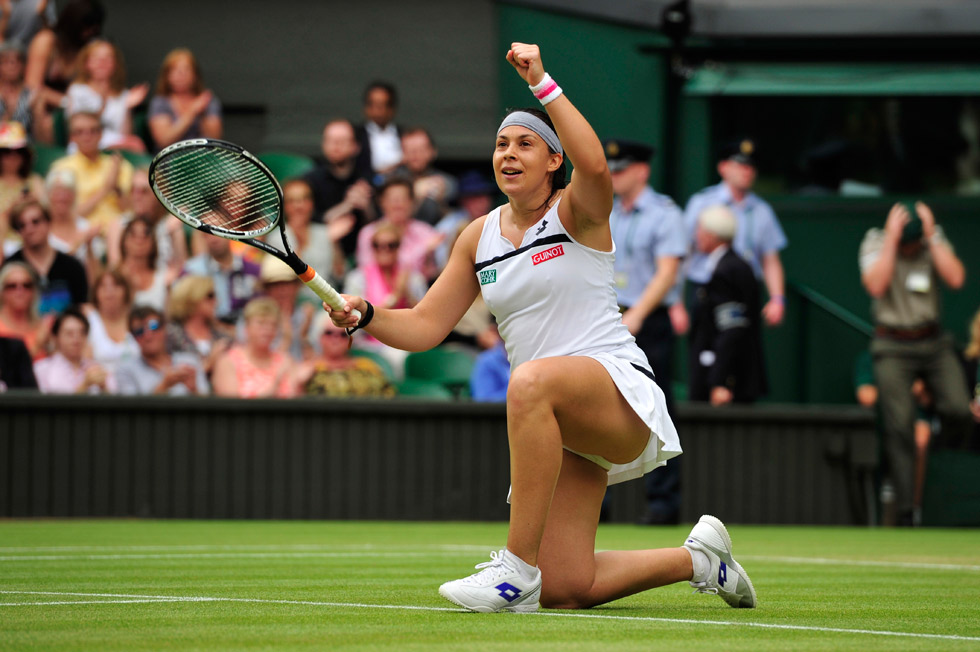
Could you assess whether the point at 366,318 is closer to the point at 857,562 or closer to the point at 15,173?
the point at 857,562

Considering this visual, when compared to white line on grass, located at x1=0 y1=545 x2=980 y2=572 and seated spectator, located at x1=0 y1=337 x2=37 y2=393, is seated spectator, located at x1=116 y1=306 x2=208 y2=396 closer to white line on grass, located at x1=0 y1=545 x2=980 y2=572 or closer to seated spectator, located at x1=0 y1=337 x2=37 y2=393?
seated spectator, located at x1=0 y1=337 x2=37 y2=393

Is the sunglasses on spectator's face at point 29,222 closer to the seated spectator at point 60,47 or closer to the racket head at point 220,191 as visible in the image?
the seated spectator at point 60,47

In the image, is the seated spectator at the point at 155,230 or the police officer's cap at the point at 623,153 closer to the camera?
the police officer's cap at the point at 623,153

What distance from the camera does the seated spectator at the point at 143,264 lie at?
11641 mm

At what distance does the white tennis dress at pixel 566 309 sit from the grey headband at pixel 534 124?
26 cm

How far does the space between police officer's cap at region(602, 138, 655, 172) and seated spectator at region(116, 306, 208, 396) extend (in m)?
3.67

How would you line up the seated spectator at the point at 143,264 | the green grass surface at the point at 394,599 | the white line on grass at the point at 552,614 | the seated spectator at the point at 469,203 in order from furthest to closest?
the seated spectator at the point at 469,203
the seated spectator at the point at 143,264
the white line on grass at the point at 552,614
the green grass surface at the point at 394,599

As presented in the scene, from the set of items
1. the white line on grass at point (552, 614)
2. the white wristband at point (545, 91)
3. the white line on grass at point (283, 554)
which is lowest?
the white line on grass at point (283, 554)

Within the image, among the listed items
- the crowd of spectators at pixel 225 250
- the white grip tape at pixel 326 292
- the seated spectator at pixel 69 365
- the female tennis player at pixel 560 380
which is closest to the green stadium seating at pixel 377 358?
the crowd of spectators at pixel 225 250

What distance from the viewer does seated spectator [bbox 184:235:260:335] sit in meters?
11.8

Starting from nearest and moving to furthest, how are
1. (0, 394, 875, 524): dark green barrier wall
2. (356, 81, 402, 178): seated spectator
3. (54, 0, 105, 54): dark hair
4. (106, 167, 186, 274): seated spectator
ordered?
1. (0, 394, 875, 524): dark green barrier wall
2. (106, 167, 186, 274): seated spectator
3. (356, 81, 402, 178): seated spectator
4. (54, 0, 105, 54): dark hair

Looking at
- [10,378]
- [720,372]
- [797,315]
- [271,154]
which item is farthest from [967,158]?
[10,378]

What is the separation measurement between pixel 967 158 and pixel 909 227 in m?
3.64

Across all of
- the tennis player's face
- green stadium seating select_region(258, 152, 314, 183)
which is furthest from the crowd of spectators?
the tennis player's face
